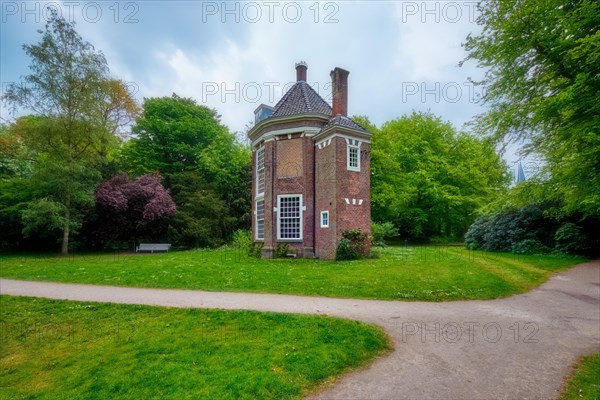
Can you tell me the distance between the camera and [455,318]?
290 inches

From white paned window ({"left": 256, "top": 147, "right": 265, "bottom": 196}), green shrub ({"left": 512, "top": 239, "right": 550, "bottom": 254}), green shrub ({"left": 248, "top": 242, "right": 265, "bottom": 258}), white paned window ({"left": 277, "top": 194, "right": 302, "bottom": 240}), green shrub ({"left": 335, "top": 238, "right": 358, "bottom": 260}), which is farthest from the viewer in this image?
white paned window ({"left": 256, "top": 147, "right": 265, "bottom": 196})

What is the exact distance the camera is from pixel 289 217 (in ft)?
60.3

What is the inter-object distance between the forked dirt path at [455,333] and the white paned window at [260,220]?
10.4m

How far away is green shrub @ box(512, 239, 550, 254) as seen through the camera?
18.7m

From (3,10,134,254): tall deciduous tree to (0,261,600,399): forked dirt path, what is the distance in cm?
1205

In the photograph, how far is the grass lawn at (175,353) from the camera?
473 cm

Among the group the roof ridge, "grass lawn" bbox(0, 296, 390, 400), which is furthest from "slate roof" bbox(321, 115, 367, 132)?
"grass lawn" bbox(0, 296, 390, 400)

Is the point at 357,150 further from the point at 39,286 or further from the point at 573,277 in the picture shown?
the point at 39,286

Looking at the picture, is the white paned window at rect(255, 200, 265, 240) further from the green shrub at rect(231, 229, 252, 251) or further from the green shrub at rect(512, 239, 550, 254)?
the green shrub at rect(512, 239, 550, 254)

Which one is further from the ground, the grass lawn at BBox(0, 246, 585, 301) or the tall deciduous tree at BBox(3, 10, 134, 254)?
the tall deciduous tree at BBox(3, 10, 134, 254)

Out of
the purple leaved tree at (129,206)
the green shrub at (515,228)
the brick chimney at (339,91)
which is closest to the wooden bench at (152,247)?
the purple leaved tree at (129,206)

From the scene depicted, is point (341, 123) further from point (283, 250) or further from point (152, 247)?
point (152, 247)

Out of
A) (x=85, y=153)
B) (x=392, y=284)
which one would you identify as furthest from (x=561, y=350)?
(x=85, y=153)

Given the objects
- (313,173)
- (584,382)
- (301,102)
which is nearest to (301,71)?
(301,102)
